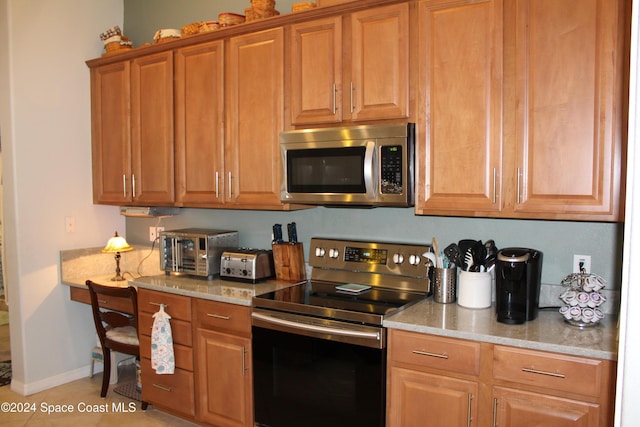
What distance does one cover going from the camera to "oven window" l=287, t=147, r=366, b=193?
249 centimetres

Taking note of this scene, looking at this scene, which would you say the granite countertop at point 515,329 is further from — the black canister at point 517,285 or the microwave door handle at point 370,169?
the microwave door handle at point 370,169

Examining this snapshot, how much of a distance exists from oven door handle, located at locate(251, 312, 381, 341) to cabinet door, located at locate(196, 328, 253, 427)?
0.65 ft

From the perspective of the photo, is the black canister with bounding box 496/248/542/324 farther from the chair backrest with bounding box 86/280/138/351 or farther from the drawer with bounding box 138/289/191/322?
the chair backrest with bounding box 86/280/138/351

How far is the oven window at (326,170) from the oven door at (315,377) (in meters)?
0.68

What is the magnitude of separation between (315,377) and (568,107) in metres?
1.59

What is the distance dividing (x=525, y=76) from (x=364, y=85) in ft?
2.45

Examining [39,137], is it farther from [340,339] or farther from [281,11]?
[340,339]

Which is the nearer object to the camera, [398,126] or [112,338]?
[398,126]

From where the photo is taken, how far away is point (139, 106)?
3457 mm

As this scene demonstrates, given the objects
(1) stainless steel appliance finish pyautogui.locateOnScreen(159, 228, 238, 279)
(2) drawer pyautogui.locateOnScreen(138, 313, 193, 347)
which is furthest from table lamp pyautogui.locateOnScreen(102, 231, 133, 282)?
(2) drawer pyautogui.locateOnScreen(138, 313, 193, 347)

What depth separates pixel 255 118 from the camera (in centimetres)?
288

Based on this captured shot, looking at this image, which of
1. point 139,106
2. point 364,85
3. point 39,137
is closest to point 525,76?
point 364,85

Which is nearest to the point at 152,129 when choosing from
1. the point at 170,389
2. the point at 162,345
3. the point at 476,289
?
the point at 162,345

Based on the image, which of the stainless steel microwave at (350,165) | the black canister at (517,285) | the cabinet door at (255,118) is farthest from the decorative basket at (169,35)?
the black canister at (517,285)
